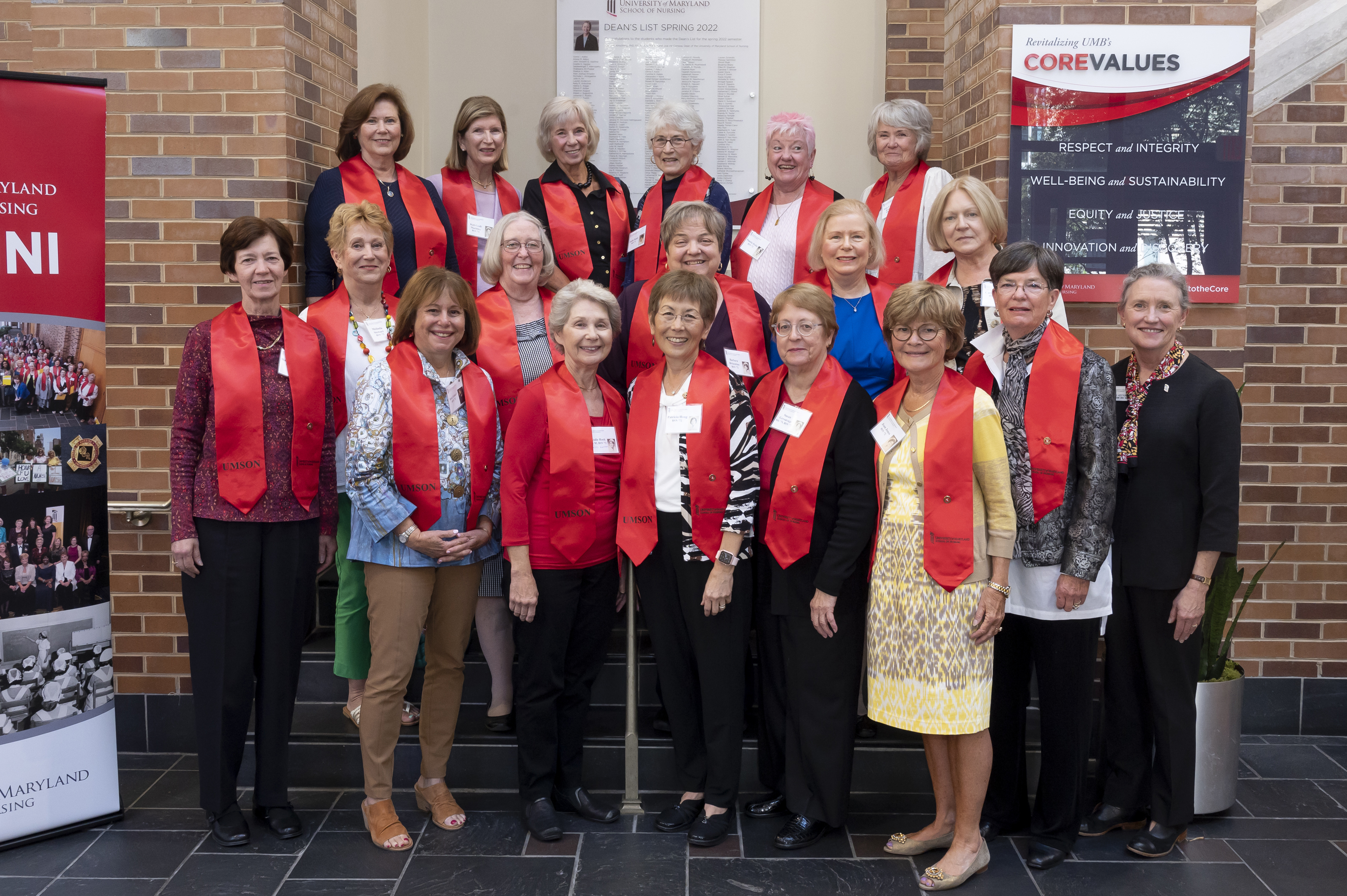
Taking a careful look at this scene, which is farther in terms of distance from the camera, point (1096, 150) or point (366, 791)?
point (1096, 150)

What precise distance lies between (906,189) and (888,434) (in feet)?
4.41

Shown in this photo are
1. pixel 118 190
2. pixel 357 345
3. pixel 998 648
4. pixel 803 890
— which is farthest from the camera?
pixel 118 190

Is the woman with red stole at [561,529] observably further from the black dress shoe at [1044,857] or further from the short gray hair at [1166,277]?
the short gray hair at [1166,277]

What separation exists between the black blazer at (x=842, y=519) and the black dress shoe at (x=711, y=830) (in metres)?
0.67

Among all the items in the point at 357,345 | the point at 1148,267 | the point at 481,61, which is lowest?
the point at 357,345

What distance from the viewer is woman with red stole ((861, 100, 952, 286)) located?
374 centimetres

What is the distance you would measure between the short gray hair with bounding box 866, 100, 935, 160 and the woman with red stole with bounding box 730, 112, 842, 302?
27 centimetres

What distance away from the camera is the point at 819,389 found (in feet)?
9.64

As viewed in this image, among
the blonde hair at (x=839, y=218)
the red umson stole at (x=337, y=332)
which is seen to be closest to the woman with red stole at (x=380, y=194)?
the red umson stole at (x=337, y=332)

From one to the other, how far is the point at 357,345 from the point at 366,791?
1.41m

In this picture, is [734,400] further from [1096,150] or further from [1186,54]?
[1186,54]

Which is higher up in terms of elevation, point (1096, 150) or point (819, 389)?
point (1096, 150)

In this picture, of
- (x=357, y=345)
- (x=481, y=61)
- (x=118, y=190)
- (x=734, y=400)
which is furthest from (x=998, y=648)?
(x=481, y=61)

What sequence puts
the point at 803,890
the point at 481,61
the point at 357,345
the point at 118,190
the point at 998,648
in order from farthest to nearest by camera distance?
the point at 481,61 → the point at 118,190 → the point at 357,345 → the point at 998,648 → the point at 803,890
